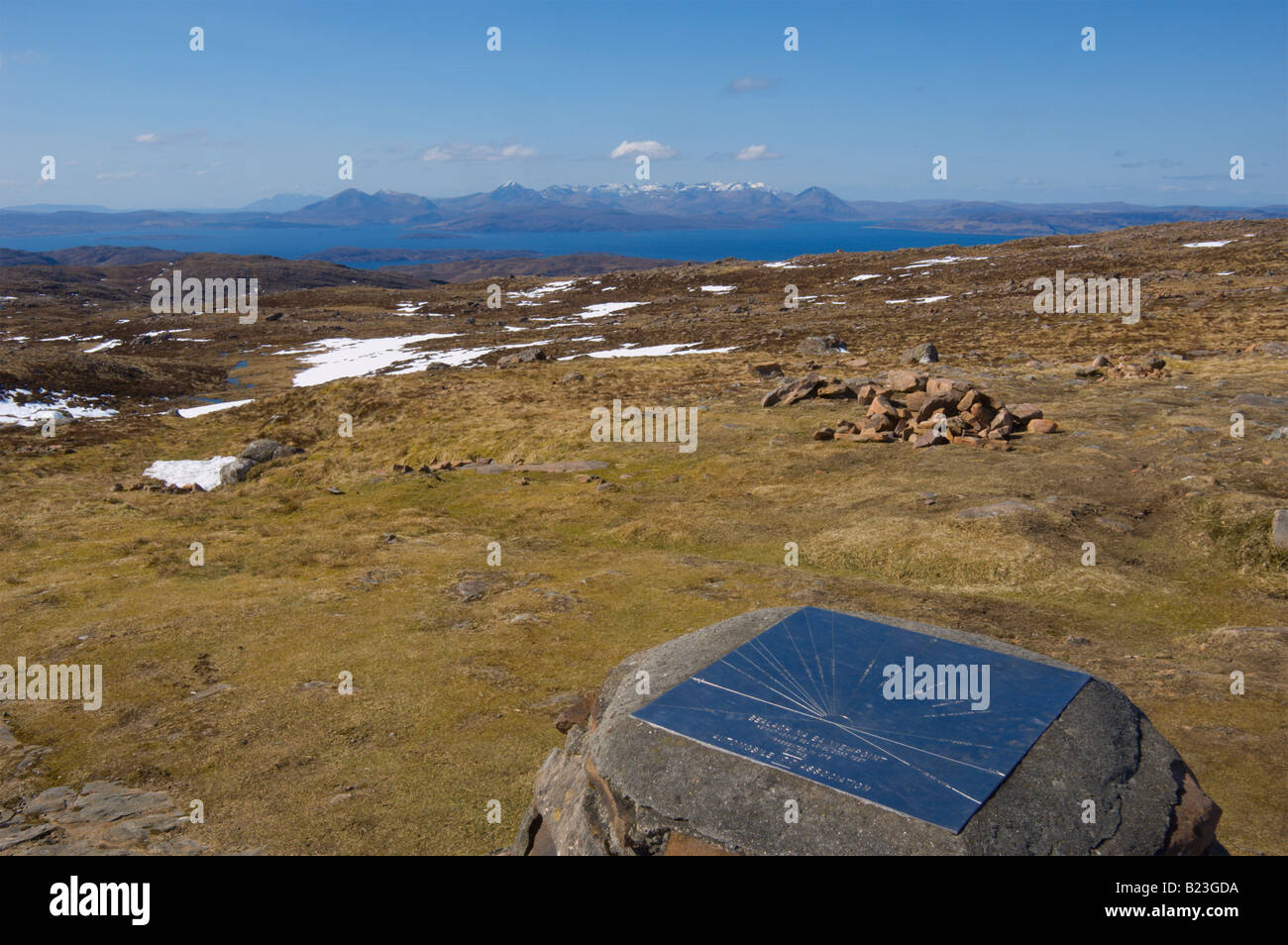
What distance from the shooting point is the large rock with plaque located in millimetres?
7441

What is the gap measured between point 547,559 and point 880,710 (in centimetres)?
1362

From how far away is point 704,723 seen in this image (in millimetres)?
8875

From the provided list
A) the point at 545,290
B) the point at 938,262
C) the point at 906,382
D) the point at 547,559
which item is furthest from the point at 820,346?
the point at 545,290

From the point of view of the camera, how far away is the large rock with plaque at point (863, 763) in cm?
744

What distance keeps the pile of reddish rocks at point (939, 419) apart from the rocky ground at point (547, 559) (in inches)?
6.0

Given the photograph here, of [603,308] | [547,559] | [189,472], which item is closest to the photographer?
[547,559]

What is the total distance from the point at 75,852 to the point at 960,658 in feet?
37.7

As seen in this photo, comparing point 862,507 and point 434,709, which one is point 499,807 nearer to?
point 434,709

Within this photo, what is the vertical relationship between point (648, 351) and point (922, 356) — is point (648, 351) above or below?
above

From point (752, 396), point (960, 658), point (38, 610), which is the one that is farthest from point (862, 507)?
point (38, 610)

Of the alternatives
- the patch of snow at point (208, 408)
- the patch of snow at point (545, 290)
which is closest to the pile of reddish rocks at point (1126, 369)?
the patch of snow at point (208, 408)

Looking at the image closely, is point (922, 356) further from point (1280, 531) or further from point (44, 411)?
point (44, 411)

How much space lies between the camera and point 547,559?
847 inches

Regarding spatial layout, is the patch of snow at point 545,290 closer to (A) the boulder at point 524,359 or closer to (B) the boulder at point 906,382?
(A) the boulder at point 524,359
